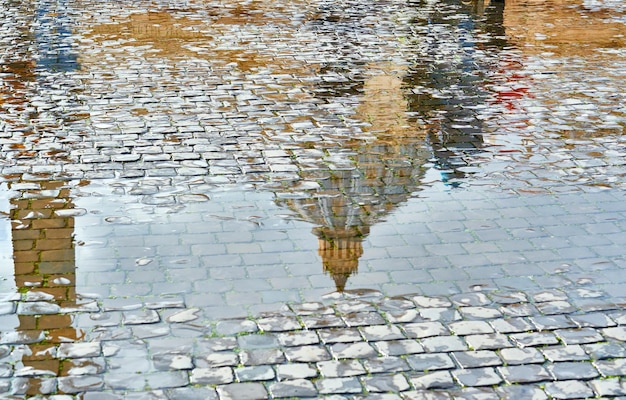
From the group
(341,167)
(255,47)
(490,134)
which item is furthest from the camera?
(255,47)

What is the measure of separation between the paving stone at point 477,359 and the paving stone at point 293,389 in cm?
104

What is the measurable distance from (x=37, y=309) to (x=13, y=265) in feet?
2.89

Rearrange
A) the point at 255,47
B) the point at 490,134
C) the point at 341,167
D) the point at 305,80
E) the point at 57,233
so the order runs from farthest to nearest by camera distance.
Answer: the point at 255,47 → the point at 305,80 → the point at 490,134 → the point at 341,167 → the point at 57,233

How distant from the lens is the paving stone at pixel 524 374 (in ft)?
19.6

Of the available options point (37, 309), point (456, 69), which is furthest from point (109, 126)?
point (456, 69)

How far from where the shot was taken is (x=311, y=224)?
8.53 metres

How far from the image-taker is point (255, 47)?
54.8ft

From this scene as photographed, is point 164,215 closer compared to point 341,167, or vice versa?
point 164,215

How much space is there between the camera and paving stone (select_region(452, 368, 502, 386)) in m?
5.94

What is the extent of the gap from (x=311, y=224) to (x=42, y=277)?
2.43 metres

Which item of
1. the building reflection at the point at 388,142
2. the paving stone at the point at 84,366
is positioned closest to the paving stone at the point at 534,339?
the building reflection at the point at 388,142

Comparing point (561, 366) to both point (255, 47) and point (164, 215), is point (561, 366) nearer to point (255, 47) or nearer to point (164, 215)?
point (164, 215)

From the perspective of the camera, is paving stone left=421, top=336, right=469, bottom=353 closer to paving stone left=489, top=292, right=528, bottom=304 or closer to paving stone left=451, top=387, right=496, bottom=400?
paving stone left=451, top=387, right=496, bottom=400

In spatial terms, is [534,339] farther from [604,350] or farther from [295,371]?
[295,371]
